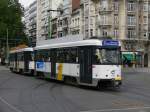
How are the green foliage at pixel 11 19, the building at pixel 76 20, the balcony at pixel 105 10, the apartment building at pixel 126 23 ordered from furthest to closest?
the building at pixel 76 20, the green foliage at pixel 11 19, the balcony at pixel 105 10, the apartment building at pixel 126 23

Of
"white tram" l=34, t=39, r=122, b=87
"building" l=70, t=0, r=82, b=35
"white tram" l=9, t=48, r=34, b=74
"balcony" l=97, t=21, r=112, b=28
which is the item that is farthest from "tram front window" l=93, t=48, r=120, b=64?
"building" l=70, t=0, r=82, b=35

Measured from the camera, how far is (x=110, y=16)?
3573 inches

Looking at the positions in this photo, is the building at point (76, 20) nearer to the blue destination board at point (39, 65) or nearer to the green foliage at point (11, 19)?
the green foliage at point (11, 19)

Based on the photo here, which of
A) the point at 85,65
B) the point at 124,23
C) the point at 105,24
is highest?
the point at 124,23

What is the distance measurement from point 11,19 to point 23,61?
176 ft

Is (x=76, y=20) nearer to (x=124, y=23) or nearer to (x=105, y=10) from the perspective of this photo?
(x=105, y=10)

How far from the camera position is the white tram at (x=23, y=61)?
42122mm

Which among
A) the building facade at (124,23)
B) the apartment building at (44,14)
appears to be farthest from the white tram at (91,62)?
the apartment building at (44,14)

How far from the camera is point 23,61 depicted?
4406 cm

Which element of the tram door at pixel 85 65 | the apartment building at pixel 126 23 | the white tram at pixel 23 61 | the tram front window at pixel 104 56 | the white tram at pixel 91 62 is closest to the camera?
the white tram at pixel 91 62

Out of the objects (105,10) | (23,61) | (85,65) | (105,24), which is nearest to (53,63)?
(85,65)

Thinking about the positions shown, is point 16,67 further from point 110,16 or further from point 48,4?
point 48,4

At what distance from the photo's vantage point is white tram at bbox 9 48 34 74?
138 ft

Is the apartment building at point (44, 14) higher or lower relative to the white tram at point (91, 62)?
higher
